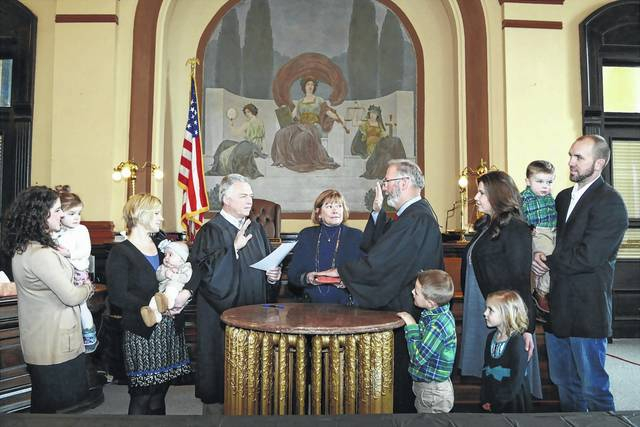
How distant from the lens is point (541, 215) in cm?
389

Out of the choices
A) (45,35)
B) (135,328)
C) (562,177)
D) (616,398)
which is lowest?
(616,398)

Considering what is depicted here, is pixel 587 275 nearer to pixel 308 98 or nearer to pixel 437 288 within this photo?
pixel 437 288

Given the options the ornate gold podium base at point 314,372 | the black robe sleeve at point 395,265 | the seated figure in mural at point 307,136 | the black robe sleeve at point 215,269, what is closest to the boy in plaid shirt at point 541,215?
the black robe sleeve at point 395,265

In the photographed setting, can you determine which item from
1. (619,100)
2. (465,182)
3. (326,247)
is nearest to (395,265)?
(326,247)

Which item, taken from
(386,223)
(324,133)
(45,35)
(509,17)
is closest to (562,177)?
(509,17)

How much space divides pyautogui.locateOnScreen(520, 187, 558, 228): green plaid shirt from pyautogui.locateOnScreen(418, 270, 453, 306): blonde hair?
1.22 metres

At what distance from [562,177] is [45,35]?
7.96 meters

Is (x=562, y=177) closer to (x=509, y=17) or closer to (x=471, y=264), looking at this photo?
(x=509, y=17)

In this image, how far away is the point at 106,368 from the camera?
513cm

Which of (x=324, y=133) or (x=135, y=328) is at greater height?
(x=324, y=133)

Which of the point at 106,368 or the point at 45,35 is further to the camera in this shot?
the point at 45,35

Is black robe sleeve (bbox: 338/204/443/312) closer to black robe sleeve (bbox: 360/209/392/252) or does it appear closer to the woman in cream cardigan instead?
black robe sleeve (bbox: 360/209/392/252)

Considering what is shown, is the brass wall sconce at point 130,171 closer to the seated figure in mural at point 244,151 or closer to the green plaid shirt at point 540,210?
the seated figure in mural at point 244,151

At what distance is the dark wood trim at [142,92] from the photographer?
7.93 m
